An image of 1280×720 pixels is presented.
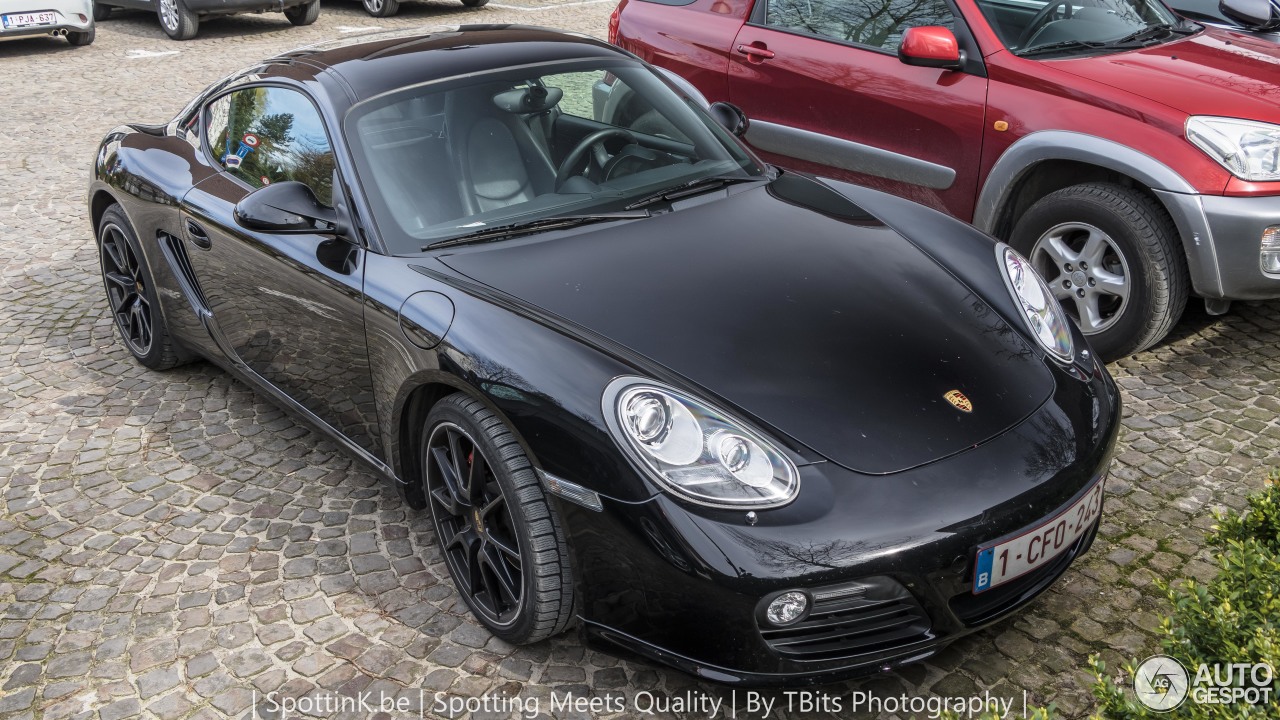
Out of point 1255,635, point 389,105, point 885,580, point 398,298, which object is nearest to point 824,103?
point 389,105

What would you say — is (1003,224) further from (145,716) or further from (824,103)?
(145,716)

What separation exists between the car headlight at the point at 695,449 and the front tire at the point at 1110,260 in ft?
8.08

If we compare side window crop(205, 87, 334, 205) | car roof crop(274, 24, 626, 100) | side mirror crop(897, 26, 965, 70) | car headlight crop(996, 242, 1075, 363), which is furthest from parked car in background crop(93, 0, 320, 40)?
car headlight crop(996, 242, 1075, 363)

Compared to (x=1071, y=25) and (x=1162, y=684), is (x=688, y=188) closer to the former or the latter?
(x=1162, y=684)

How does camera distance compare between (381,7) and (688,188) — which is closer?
(688,188)

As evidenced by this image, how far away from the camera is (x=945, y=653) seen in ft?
9.89

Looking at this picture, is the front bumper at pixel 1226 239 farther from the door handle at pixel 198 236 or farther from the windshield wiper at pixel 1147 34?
the door handle at pixel 198 236

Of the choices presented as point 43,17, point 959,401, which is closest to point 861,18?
point 959,401

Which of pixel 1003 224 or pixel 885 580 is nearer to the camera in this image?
pixel 885 580

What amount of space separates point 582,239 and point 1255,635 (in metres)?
2.05

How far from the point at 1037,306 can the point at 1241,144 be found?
1516mm

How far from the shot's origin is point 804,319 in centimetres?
304

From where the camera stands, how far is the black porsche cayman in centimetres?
256

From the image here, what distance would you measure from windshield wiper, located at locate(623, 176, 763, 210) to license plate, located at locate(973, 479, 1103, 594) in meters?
1.58
